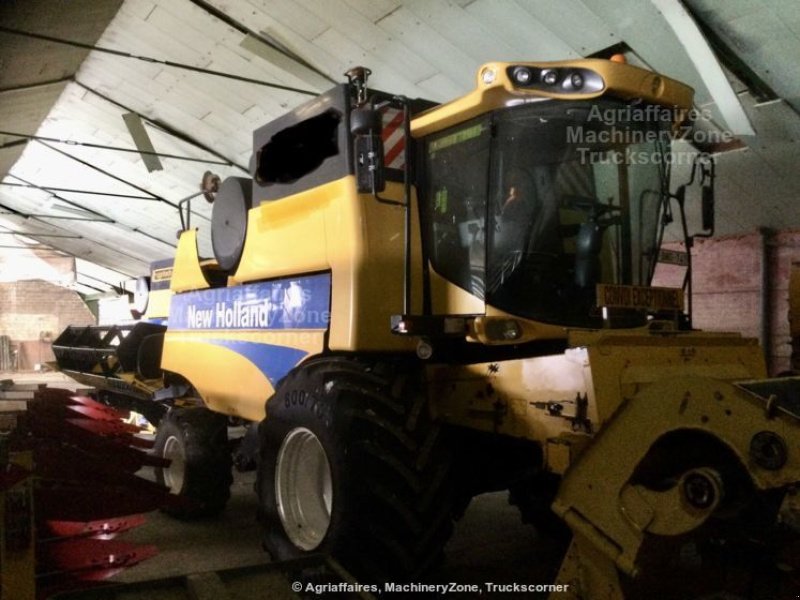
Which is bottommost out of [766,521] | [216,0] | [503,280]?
[766,521]

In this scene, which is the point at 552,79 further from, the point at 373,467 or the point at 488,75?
the point at 373,467

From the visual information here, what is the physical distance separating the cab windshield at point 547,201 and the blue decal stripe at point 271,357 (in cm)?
97

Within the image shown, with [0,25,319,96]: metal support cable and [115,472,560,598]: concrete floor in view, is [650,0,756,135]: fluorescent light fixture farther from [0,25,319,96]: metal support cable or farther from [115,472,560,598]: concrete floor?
[0,25,319,96]: metal support cable

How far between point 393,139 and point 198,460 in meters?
2.67

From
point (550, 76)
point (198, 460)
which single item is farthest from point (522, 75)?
point (198, 460)

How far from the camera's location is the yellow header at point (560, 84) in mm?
2883

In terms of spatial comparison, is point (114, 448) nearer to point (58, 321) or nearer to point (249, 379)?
point (249, 379)

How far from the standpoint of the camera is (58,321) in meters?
20.0

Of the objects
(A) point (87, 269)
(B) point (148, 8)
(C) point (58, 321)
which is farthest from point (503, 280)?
(C) point (58, 321)

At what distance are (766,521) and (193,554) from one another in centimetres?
328

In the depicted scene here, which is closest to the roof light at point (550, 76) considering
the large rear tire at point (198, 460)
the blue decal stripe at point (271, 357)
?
the blue decal stripe at point (271, 357)

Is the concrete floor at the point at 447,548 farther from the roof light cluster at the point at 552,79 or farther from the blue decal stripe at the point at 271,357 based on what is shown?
the roof light cluster at the point at 552,79

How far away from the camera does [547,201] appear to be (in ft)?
10.5

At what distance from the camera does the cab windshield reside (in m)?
3.14
